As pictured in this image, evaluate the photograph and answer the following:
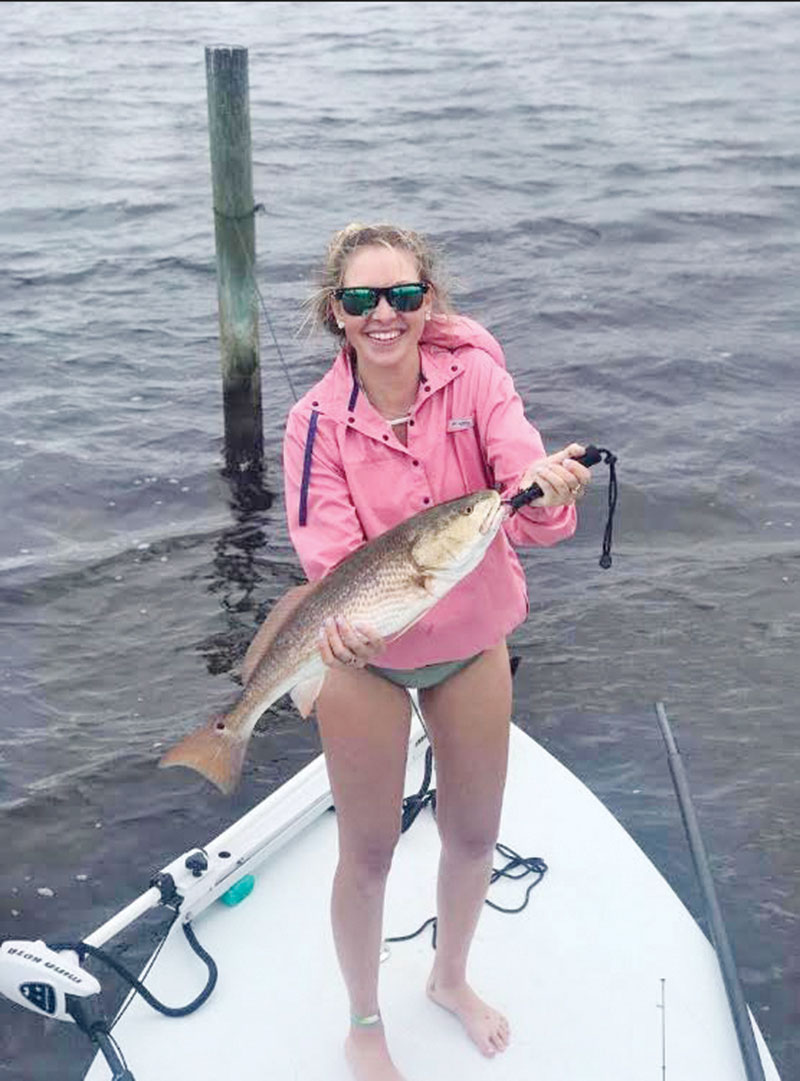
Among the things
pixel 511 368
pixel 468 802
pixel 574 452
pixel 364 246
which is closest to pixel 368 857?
pixel 468 802

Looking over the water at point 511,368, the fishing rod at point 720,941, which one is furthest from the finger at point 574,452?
the water at point 511,368

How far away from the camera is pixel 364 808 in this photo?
4.24 metres

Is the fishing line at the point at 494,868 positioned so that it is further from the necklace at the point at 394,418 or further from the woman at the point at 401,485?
the necklace at the point at 394,418

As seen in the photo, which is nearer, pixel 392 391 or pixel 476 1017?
pixel 392 391

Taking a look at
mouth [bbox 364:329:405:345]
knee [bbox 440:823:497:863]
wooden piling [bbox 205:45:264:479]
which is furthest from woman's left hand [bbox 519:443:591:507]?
wooden piling [bbox 205:45:264:479]

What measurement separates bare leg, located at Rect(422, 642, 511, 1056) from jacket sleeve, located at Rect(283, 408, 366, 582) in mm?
582

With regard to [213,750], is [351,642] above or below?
above

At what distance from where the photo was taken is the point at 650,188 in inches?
752

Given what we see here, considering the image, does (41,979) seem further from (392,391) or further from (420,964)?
(392,391)

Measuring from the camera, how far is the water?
7348 mm

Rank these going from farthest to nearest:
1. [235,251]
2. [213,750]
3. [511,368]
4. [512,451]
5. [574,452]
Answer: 1. [511,368]
2. [235,251]
3. [213,750]
4. [512,451]
5. [574,452]

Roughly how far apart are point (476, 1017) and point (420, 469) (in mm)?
2181

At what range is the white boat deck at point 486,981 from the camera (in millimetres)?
4770

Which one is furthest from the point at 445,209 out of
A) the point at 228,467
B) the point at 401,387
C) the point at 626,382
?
the point at 401,387
